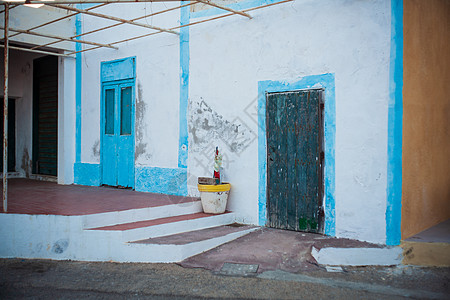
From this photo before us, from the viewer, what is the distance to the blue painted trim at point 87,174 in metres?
9.37

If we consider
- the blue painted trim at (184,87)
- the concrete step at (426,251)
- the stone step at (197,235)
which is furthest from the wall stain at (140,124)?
the concrete step at (426,251)

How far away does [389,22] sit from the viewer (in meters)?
5.39

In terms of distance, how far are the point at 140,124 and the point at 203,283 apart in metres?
4.71

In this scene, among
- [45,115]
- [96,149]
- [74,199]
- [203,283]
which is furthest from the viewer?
[45,115]

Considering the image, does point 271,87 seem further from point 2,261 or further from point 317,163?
point 2,261

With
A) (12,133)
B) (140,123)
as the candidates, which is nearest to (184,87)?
(140,123)

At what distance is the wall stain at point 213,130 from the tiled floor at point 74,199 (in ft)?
3.75

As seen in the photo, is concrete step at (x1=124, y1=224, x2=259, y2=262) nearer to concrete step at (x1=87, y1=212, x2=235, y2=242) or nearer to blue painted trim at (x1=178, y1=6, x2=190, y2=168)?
concrete step at (x1=87, y1=212, x2=235, y2=242)

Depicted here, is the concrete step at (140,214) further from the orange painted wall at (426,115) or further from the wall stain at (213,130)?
the orange painted wall at (426,115)

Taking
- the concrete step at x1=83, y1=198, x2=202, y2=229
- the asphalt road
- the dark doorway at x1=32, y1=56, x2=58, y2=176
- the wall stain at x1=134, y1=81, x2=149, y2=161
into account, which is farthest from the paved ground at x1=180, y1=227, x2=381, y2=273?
the dark doorway at x1=32, y1=56, x2=58, y2=176

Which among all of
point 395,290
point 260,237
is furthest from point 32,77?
point 395,290

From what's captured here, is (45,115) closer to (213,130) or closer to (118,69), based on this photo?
(118,69)

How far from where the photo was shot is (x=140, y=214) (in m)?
6.32

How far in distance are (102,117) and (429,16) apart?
687 centimetres
